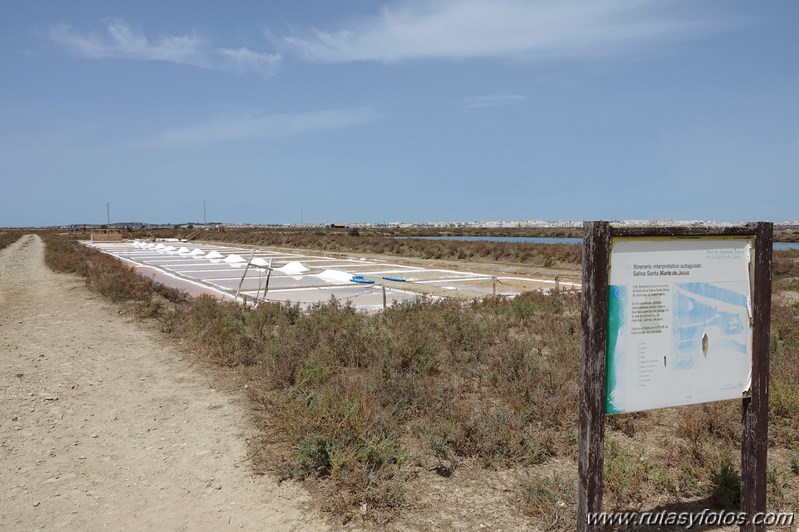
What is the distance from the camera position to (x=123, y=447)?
472 centimetres

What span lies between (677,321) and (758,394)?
0.70 m

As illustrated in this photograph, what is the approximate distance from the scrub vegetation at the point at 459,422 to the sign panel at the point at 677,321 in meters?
1.04

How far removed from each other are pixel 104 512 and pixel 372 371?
300 cm

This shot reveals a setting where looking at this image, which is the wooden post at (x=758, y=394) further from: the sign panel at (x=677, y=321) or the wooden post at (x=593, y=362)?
the wooden post at (x=593, y=362)

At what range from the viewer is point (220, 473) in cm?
423

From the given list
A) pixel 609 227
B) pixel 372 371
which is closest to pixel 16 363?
pixel 372 371

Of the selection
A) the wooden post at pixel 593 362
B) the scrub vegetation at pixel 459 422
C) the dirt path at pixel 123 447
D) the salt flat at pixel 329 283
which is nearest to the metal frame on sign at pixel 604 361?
the wooden post at pixel 593 362

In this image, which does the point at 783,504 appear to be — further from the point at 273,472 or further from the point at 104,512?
the point at 104,512

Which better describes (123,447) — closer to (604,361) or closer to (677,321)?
(604,361)

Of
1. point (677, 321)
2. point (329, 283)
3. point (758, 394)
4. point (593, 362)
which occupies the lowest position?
point (329, 283)

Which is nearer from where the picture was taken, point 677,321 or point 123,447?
point 677,321

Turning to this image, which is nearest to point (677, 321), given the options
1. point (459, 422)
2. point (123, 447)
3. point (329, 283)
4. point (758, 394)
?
point (758, 394)

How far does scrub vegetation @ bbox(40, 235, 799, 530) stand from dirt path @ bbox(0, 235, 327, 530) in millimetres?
339

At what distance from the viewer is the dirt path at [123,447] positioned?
3.65 m
